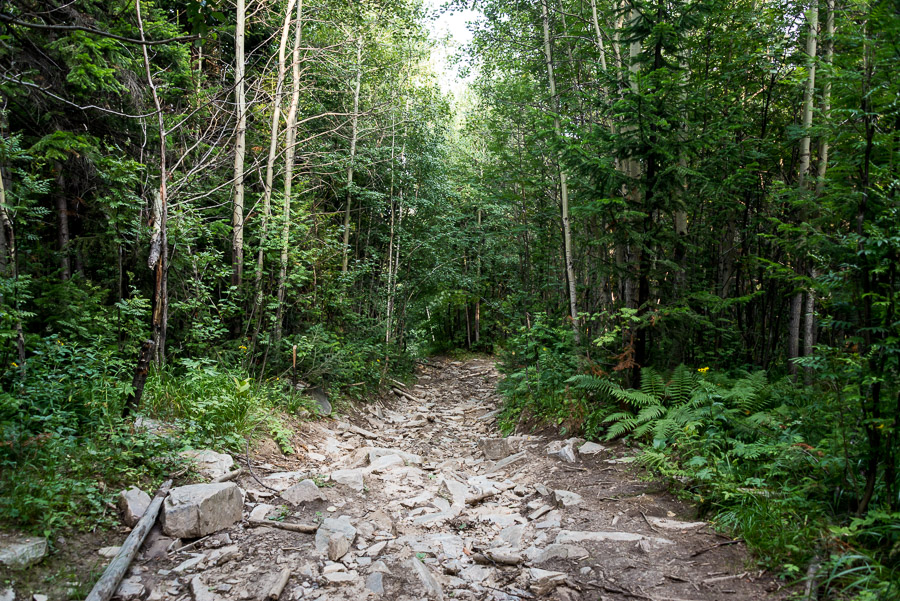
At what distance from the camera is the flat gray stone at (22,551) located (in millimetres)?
2760

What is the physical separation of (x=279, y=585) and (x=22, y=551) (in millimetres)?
1553

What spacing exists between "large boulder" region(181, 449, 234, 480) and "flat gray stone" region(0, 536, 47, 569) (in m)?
1.39

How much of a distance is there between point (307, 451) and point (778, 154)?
28.9 feet

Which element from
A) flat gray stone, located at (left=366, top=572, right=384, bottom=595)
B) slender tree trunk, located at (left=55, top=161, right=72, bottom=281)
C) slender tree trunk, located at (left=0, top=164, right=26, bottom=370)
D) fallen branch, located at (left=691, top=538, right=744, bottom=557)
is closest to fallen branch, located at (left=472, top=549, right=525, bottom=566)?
flat gray stone, located at (left=366, top=572, right=384, bottom=595)

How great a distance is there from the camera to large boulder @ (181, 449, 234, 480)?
14.5ft

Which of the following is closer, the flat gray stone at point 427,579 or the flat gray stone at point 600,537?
the flat gray stone at point 427,579

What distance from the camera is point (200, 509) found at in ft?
11.9

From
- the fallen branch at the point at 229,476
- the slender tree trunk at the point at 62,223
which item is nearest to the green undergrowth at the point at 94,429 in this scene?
the fallen branch at the point at 229,476

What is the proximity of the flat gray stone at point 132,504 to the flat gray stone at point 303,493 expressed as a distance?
1.18 meters

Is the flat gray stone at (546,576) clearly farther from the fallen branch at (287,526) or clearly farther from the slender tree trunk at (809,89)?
the slender tree trunk at (809,89)

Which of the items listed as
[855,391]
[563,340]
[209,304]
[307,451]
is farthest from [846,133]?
[209,304]

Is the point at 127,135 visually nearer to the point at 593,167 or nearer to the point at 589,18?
the point at 593,167

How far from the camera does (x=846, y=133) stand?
10.4 ft

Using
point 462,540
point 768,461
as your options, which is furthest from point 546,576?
point 768,461
